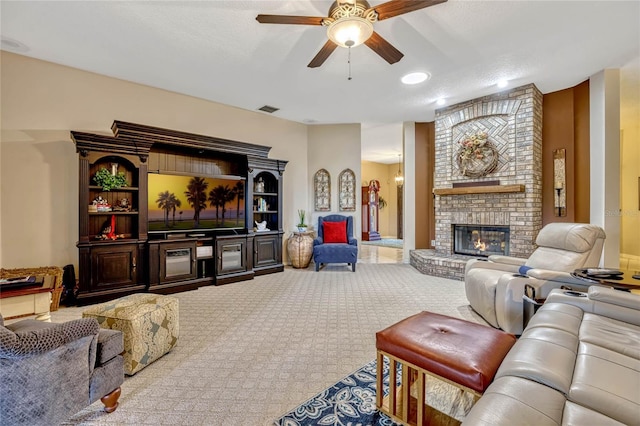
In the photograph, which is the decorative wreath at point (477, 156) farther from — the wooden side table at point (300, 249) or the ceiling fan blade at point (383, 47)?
the wooden side table at point (300, 249)

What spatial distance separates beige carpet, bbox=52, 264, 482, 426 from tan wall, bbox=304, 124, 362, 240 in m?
2.18

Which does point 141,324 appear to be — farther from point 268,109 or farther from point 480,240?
point 480,240

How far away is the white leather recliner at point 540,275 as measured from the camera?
2513 millimetres

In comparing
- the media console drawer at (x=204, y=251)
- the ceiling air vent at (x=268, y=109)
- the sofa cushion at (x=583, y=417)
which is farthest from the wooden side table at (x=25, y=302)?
the ceiling air vent at (x=268, y=109)

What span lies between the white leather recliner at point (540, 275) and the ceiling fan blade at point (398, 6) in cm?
240

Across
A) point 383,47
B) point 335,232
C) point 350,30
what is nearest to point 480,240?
point 335,232

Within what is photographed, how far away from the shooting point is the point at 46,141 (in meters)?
3.55

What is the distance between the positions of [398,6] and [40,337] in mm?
2976

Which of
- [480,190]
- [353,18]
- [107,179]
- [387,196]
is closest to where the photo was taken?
[353,18]

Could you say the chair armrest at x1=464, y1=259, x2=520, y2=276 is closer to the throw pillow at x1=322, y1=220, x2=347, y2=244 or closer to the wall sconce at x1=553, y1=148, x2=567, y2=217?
the wall sconce at x1=553, y1=148, x2=567, y2=217

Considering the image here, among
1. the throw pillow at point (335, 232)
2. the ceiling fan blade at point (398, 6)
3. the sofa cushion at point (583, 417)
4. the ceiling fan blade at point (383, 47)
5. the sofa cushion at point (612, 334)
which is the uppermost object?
the ceiling fan blade at point (398, 6)

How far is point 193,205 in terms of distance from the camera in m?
4.57

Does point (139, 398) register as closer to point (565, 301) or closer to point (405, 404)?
point (405, 404)

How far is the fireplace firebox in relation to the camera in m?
4.80
